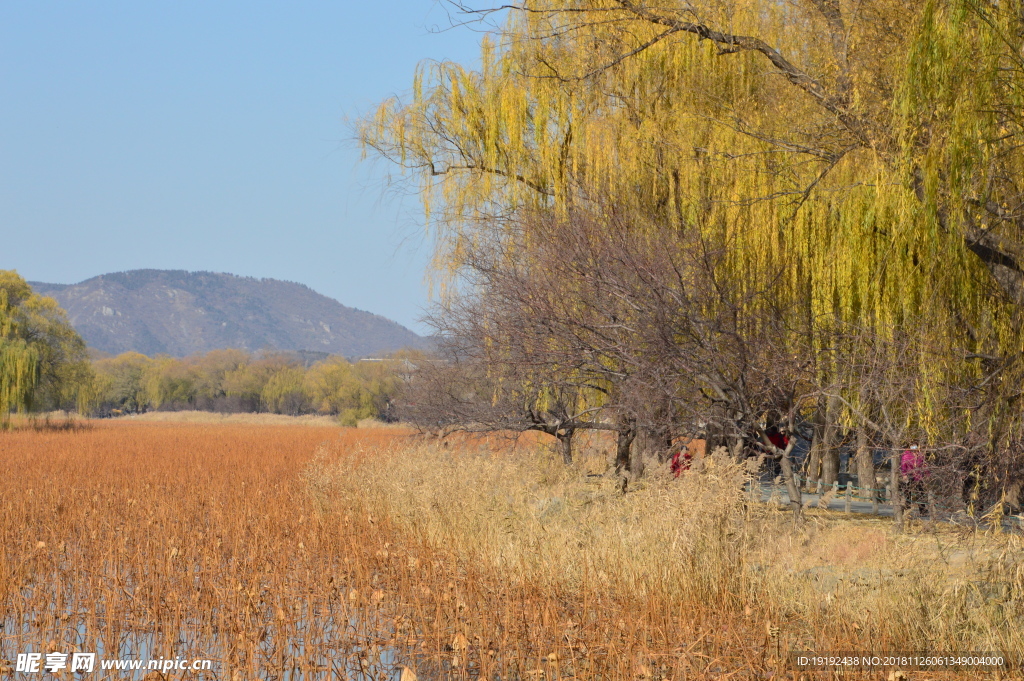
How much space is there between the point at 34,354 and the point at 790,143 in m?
34.1

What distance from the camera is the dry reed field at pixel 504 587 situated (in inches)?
227

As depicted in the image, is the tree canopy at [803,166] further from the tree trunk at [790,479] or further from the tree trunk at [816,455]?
the tree trunk at [816,455]

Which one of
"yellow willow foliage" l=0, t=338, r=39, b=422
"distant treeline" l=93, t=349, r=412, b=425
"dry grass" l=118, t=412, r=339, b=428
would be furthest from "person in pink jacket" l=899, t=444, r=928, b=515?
"distant treeline" l=93, t=349, r=412, b=425

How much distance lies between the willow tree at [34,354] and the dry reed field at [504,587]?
26.6 m

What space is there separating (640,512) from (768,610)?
2.24m

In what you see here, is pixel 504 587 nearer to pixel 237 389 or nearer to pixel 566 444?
pixel 566 444

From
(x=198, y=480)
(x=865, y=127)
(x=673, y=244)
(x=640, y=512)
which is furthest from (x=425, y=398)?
(x=865, y=127)

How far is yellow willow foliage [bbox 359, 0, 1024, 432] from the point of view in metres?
6.92

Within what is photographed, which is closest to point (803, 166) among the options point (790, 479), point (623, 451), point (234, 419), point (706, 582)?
point (790, 479)

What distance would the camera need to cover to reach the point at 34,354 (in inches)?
1394

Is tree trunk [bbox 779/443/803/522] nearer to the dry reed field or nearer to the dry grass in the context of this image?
the dry reed field

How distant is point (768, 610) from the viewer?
21.0 ft

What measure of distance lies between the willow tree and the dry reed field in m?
26.6

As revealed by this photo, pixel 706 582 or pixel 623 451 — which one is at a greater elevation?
pixel 623 451
